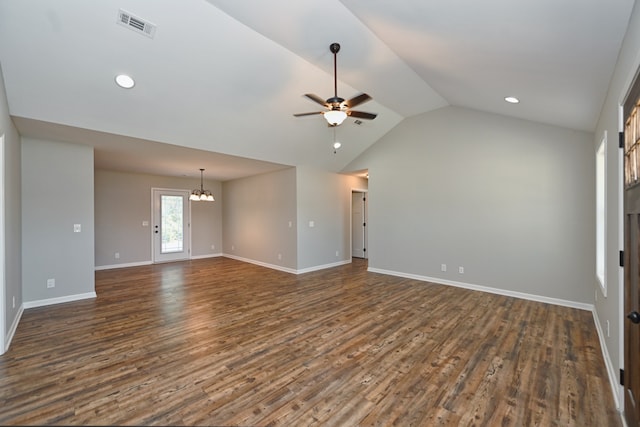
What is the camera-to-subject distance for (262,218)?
7.38 meters

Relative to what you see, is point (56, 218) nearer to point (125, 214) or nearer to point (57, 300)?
point (57, 300)

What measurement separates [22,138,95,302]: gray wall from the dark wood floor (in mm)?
512

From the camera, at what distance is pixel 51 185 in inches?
164

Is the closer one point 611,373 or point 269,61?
point 611,373

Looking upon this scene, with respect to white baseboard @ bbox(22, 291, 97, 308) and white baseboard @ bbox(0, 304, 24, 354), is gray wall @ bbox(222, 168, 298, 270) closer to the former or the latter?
white baseboard @ bbox(22, 291, 97, 308)

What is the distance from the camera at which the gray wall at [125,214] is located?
6918mm

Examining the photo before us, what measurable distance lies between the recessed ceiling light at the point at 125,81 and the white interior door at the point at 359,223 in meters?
6.11

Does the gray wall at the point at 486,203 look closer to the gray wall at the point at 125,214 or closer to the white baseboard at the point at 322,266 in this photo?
the white baseboard at the point at 322,266

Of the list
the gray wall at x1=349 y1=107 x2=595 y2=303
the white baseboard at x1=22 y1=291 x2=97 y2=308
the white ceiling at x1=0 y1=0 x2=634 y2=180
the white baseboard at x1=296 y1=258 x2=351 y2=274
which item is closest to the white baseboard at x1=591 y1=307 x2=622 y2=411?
the gray wall at x1=349 y1=107 x2=595 y2=303

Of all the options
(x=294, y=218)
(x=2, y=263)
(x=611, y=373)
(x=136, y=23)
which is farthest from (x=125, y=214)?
(x=611, y=373)

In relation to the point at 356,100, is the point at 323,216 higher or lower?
lower

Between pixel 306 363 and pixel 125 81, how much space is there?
3575mm

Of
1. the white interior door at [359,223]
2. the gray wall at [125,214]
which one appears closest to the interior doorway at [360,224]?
the white interior door at [359,223]

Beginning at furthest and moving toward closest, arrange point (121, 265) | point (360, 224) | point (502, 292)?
point (360, 224), point (121, 265), point (502, 292)
